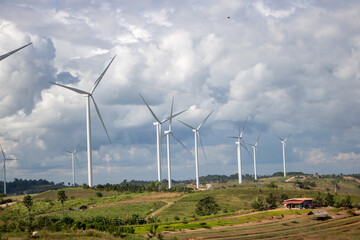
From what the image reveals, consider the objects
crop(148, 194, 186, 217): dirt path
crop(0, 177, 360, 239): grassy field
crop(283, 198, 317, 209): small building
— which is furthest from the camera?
crop(283, 198, 317, 209): small building

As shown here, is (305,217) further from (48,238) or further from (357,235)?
(48,238)

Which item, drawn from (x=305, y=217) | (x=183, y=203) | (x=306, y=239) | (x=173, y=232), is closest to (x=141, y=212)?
(x=183, y=203)

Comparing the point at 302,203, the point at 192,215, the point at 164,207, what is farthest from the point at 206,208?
the point at 302,203

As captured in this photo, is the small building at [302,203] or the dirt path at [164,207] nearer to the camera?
the dirt path at [164,207]

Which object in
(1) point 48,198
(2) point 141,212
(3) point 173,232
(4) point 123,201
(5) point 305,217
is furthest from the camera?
(1) point 48,198

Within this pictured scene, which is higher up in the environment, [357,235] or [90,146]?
[90,146]

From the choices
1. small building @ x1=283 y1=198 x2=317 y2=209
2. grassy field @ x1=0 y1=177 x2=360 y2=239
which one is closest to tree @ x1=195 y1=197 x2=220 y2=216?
grassy field @ x1=0 y1=177 x2=360 y2=239

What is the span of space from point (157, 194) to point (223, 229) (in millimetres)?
83160

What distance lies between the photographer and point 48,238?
63812 mm

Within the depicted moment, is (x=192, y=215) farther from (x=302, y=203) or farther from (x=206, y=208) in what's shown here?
(x=302, y=203)

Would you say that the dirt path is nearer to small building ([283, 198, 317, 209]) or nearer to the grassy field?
the grassy field

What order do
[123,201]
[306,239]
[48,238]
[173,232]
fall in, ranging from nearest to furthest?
[48,238], [306,239], [173,232], [123,201]

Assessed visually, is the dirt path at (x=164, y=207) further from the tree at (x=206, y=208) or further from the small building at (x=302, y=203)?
the small building at (x=302, y=203)

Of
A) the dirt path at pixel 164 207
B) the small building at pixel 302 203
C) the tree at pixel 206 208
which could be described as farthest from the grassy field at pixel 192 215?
the small building at pixel 302 203
